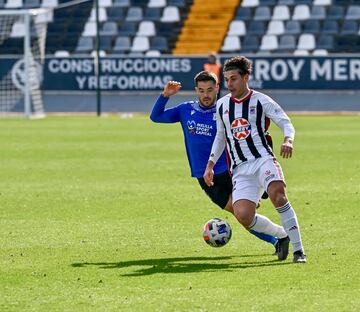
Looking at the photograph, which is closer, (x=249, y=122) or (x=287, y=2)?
(x=249, y=122)

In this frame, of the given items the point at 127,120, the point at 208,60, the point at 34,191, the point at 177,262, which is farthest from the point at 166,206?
the point at 208,60

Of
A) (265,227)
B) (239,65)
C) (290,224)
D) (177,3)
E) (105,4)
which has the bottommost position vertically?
(265,227)

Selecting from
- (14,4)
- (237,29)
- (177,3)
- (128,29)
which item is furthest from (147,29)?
(14,4)

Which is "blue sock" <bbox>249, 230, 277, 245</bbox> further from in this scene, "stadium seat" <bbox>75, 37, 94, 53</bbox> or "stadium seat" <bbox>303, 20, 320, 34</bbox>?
"stadium seat" <bbox>75, 37, 94, 53</bbox>

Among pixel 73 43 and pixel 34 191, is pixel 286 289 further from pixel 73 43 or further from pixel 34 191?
pixel 73 43

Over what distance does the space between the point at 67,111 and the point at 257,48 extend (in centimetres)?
744

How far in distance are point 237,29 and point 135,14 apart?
171 inches

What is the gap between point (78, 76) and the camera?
3841 centimetres

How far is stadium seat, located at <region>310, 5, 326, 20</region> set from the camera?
135 feet

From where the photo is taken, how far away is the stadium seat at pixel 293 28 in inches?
1625

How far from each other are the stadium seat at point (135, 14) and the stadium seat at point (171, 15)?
0.97m

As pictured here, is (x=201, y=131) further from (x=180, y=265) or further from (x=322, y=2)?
(x=322, y=2)

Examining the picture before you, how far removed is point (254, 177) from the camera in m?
10.3

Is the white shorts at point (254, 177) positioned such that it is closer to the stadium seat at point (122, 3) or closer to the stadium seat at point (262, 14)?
the stadium seat at point (262, 14)
